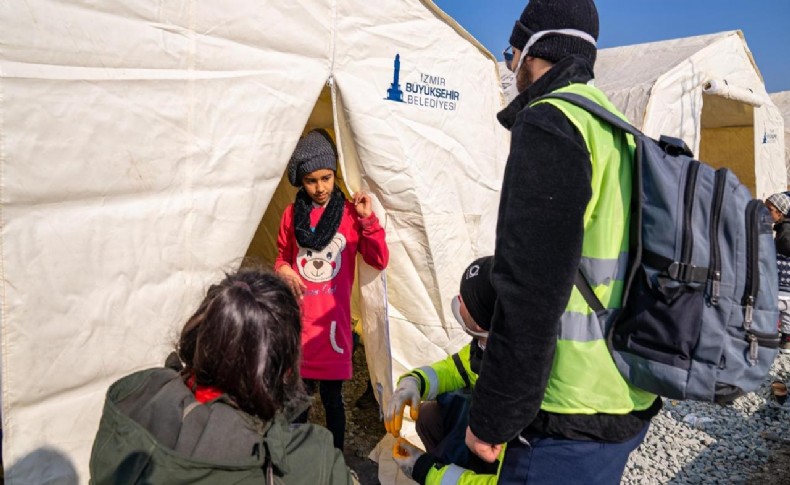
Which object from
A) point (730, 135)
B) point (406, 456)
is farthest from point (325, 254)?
point (730, 135)

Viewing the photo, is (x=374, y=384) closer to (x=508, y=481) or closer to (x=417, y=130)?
(x=417, y=130)

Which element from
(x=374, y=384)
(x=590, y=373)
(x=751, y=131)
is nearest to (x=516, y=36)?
(x=590, y=373)

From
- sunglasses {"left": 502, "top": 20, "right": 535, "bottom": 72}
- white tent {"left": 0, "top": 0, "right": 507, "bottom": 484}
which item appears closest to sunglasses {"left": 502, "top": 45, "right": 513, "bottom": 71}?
sunglasses {"left": 502, "top": 20, "right": 535, "bottom": 72}

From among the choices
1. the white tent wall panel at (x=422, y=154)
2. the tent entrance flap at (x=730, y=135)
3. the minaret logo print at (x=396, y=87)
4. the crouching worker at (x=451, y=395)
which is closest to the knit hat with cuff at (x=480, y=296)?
the crouching worker at (x=451, y=395)

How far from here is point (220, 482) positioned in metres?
1.16

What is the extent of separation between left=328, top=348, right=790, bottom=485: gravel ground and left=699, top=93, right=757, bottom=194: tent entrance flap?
4122mm

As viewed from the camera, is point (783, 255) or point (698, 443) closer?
point (698, 443)

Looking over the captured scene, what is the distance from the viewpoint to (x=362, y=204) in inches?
107

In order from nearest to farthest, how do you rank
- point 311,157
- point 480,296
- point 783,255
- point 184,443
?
point 184,443 → point 480,296 → point 311,157 → point 783,255

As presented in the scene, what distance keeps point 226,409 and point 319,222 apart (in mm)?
1512

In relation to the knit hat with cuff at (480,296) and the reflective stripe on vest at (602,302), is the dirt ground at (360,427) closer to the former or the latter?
the knit hat with cuff at (480,296)

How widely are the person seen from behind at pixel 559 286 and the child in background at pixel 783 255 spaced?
452cm

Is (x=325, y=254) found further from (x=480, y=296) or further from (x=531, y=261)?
(x=531, y=261)

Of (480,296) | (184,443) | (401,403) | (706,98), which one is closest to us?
(184,443)
